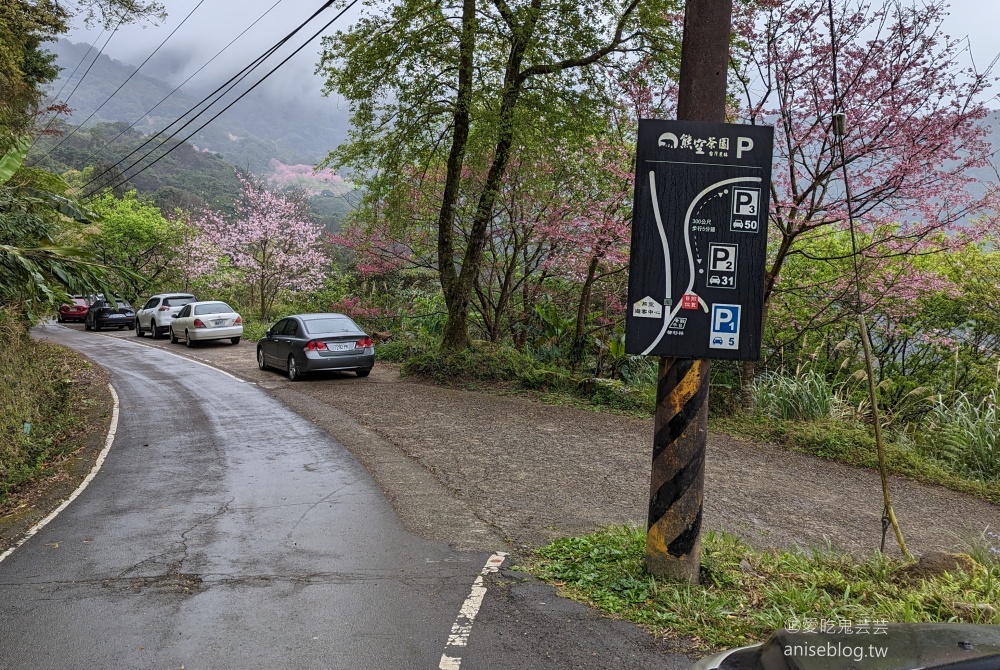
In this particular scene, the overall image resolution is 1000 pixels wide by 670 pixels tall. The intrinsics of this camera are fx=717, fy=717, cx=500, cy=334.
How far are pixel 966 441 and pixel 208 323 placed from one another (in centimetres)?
2224

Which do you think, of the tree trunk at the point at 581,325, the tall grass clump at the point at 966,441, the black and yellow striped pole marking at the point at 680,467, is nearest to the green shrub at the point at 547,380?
the tree trunk at the point at 581,325

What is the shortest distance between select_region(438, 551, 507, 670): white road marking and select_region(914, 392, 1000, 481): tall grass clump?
22.8 feet

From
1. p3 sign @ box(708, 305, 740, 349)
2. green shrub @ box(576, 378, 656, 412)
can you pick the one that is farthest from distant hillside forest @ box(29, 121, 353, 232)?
p3 sign @ box(708, 305, 740, 349)

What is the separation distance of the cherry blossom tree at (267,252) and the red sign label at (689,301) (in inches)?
1107

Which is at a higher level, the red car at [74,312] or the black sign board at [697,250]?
the black sign board at [697,250]

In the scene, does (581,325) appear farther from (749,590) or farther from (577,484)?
(749,590)

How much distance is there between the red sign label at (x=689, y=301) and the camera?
4.70 meters

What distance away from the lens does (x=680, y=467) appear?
4.86 metres

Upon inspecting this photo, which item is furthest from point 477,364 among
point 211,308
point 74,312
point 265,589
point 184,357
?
point 74,312

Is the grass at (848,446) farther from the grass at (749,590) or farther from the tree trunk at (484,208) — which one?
the tree trunk at (484,208)

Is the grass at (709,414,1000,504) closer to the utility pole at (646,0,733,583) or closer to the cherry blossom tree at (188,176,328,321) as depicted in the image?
the utility pole at (646,0,733,583)

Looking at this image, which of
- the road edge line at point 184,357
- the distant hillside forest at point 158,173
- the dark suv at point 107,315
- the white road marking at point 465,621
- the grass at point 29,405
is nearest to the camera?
the white road marking at point 465,621

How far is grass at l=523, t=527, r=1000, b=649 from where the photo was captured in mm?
4129

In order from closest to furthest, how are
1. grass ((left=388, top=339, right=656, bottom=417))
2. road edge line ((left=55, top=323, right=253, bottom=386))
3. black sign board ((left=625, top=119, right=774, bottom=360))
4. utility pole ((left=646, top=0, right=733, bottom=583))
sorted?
black sign board ((left=625, top=119, right=774, bottom=360)) < utility pole ((left=646, top=0, right=733, bottom=583)) < grass ((left=388, top=339, right=656, bottom=417)) < road edge line ((left=55, top=323, right=253, bottom=386))
